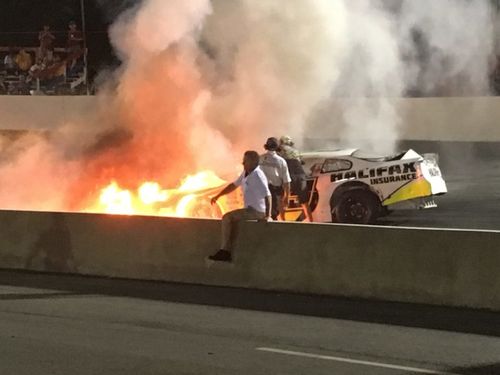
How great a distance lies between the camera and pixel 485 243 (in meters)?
9.83

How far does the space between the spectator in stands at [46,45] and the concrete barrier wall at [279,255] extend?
67.9 feet

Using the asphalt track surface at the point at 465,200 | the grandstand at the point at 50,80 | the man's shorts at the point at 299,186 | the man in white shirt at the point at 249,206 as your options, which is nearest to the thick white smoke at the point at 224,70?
the man's shorts at the point at 299,186

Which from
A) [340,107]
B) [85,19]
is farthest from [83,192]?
[85,19]

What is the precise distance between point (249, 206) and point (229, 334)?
3297 millimetres

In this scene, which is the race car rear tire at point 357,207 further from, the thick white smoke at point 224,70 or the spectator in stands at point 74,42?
the spectator in stands at point 74,42

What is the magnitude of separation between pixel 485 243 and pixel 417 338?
1.92 metres

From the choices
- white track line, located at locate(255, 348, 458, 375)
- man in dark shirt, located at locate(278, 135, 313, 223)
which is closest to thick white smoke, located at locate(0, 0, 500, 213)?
man in dark shirt, located at locate(278, 135, 313, 223)

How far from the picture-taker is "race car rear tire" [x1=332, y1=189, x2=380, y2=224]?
16297 millimetres

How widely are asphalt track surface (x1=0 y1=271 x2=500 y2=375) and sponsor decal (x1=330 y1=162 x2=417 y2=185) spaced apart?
5445 mm

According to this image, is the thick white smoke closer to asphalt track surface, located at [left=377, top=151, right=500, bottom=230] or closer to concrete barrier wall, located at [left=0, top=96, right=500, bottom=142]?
asphalt track surface, located at [left=377, top=151, right=500, bottom=230]

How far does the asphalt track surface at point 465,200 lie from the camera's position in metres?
17.7

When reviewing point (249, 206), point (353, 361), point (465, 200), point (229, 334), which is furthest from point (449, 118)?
point (353, 361)

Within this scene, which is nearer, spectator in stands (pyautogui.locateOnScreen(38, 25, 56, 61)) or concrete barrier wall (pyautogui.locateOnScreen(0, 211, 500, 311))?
concrete barrier wall (pyautogui.locateOnScreen(0, 211, 500, 311))

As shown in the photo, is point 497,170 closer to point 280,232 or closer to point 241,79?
point 241,79
